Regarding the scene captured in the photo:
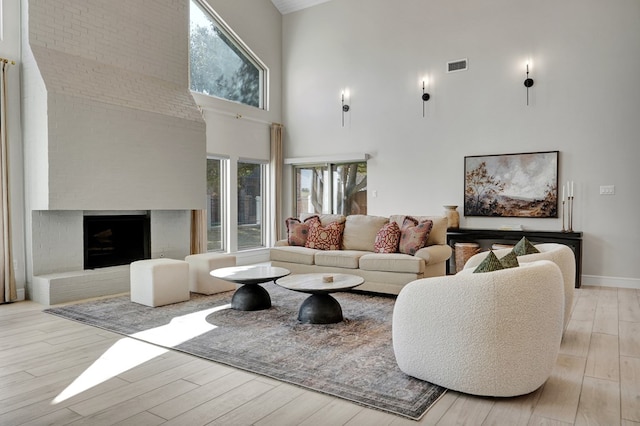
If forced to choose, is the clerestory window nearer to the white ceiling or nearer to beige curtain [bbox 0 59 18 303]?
the white ceiling

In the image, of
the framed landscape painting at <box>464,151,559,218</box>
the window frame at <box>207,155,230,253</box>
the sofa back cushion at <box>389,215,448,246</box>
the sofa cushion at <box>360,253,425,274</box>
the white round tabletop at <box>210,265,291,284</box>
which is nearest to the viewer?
the white round tabletop at <box>210,265,291,284</box>

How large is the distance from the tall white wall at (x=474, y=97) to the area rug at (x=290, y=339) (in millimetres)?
3075

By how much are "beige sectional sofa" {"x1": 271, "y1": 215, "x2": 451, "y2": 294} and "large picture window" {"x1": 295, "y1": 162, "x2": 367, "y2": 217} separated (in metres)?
1.81

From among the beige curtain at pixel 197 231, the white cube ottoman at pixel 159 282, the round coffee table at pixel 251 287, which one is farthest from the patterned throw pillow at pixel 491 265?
the beige curtain at pixel 197 231

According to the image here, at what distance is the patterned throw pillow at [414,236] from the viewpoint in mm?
5188

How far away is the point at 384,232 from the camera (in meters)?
5.49

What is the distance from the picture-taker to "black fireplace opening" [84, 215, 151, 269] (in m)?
5.48

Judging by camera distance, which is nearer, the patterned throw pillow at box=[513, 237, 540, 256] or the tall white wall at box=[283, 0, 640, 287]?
the patterned throw pillow at box=[513, 237, 540, 256]

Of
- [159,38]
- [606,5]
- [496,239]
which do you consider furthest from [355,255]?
[606,5]

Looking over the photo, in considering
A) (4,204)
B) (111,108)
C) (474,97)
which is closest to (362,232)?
(474,97)

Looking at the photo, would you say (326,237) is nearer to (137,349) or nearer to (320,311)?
(320,311)

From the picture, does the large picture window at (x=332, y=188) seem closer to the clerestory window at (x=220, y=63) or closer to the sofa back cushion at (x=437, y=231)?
the clerestory window at (x=220, y=63)

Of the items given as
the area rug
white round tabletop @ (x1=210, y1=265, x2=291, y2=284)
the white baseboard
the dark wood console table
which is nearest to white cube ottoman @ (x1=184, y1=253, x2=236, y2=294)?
the area rug

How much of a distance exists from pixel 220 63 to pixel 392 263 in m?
4.84
